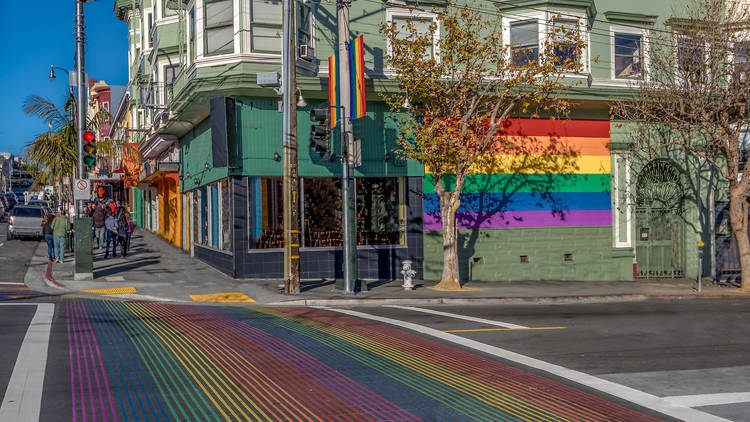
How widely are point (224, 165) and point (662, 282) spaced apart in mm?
14364

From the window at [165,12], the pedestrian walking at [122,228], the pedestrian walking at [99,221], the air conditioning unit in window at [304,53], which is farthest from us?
the window at [165,12]

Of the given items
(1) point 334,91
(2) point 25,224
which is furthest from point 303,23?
(2) point 25,224

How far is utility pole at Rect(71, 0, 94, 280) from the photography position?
57.6 feet

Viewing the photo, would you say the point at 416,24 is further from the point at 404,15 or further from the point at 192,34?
the point at 192,34

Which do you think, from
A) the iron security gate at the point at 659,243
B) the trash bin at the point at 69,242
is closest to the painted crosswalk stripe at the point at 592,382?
the iron security gate at the point at 659,243

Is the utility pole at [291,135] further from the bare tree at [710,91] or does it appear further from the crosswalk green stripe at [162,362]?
the bare tree at [710,91]

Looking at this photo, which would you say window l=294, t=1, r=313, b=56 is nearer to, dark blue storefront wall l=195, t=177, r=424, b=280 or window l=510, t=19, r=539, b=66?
dark blue storefront wall l=195, t=177, r=424, b=280

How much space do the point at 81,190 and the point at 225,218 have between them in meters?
4.20

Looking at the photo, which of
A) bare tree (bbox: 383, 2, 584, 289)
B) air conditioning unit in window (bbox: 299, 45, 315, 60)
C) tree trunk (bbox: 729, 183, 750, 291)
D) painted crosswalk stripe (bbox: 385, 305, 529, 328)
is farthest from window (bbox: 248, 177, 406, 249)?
tree trunk (bbox: 729, 183, 750, 291)

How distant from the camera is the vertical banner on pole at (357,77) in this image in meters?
15.9

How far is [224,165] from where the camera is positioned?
18.0 meters

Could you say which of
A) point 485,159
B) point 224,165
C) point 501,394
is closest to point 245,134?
point 224,165

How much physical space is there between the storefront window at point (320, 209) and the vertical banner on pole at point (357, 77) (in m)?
3.62

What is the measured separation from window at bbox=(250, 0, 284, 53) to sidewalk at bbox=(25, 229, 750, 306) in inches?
262
